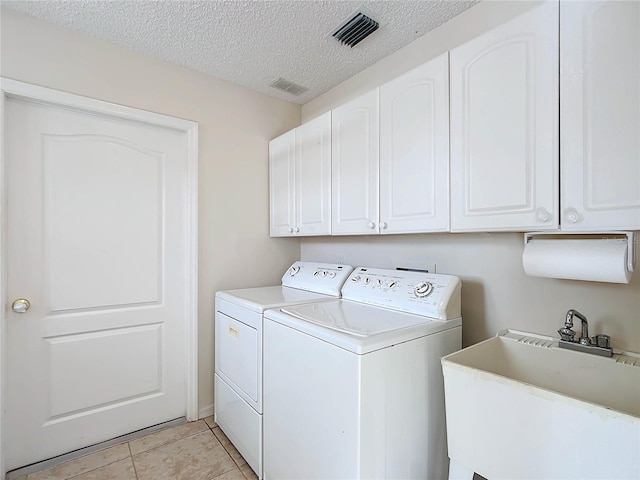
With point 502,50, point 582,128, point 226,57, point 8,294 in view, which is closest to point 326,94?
point 226,57

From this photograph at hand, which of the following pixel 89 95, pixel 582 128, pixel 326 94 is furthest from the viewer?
pixel 326 94

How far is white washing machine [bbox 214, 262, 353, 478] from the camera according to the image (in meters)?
1.67

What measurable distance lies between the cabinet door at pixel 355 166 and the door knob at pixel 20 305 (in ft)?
5.70

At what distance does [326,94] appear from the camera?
99.0 inches

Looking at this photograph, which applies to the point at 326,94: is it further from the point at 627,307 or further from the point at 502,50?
the point at 627,307

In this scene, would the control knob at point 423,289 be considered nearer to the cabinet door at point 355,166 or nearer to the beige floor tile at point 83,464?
the cabinet door at point 355,166

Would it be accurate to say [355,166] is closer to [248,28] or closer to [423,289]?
[423,289]

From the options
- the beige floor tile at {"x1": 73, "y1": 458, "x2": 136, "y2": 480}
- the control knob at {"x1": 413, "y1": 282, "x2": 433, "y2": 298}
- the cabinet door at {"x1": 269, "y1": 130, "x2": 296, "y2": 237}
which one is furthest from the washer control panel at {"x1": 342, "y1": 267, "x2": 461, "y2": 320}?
the beige floor tile at {"x1": 73, "y1": 458, "x2": 136, "y2": 480}

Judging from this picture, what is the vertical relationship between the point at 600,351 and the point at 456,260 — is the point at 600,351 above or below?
below

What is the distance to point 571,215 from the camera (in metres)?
1.04

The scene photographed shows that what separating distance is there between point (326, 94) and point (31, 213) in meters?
2.08

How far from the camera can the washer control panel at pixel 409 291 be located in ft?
4.75

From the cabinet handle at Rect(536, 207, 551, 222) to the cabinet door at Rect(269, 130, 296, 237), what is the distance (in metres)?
1.53

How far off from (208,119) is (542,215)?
6.94ft
